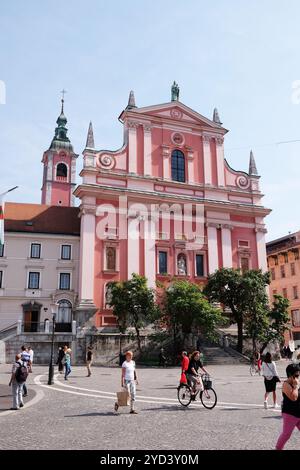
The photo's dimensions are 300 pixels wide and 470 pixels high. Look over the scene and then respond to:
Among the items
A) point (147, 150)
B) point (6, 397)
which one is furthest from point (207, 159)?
point (6, 397)

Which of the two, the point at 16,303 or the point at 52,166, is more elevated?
the point at 52,166

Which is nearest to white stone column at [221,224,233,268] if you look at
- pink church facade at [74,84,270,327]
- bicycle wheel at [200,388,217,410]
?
pink church facade at [74,84,270,327]

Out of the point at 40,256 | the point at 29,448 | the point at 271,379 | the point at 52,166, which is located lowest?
the point at 29,448

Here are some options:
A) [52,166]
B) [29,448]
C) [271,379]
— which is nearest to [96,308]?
[271,379]

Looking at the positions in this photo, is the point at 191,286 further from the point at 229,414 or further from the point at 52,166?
the point at 52,166

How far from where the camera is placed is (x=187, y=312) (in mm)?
31500

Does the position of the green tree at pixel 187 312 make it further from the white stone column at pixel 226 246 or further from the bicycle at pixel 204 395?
the bicycle at pixel 204 395

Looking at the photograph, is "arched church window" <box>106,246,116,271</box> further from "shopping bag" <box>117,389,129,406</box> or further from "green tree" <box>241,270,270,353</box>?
"shopping bag" <box>117,389,129,406</box>

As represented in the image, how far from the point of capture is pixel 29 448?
8008 mm

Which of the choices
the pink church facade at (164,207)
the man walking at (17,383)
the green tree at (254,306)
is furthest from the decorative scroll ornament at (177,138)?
the man walking at (17,383)

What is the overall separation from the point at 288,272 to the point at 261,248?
1273 centimetres

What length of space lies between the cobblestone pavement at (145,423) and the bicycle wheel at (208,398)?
202 mm
